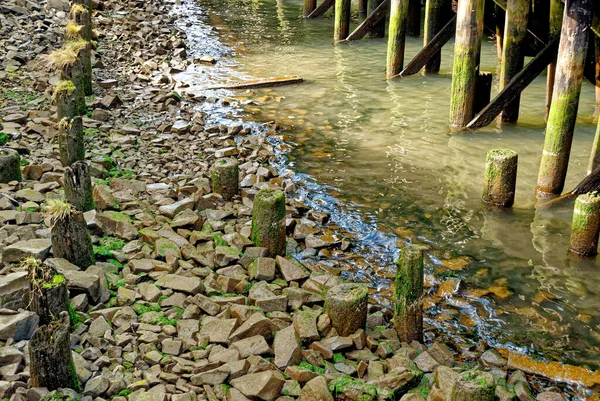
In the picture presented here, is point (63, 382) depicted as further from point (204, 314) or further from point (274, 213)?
point (274, 213)

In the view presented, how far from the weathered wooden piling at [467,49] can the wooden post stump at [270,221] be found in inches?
168

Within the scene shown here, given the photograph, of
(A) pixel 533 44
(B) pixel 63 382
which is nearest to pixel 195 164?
(B) pixel 63 382

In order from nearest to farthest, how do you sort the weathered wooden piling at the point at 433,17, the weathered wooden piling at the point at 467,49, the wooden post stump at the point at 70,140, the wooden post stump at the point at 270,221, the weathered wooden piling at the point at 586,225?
the wooden post stump at the point at 270,221
the weathered wooden piling at the point at 586,225
the wooden post stump at the point at 70,140
the weathered wooden piling at the point at 467,49
the weathered wooden piling at the point at 433,17

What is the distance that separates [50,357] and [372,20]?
39.3 ft

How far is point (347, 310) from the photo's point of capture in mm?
4664

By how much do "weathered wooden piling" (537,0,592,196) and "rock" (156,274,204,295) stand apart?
4207mm

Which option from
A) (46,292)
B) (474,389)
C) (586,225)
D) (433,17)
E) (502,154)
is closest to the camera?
(474,389)

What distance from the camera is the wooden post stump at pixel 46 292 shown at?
403cm

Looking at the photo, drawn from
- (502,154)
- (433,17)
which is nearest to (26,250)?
(502,154)

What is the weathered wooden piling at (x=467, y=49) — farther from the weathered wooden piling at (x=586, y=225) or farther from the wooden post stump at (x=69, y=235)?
the wooden post stump at (x=69, y=235)

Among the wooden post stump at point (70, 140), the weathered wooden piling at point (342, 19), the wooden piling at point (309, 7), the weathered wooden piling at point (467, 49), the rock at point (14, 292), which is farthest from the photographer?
the wooden piling at point (309, 7)

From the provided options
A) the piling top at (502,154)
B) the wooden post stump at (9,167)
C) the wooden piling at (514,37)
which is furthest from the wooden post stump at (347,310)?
the wooden piling at (514,37)

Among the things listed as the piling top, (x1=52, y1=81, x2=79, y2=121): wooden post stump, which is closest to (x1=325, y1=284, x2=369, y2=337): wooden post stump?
the piling top

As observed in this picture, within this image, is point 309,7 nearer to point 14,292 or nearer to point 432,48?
point 432,48
